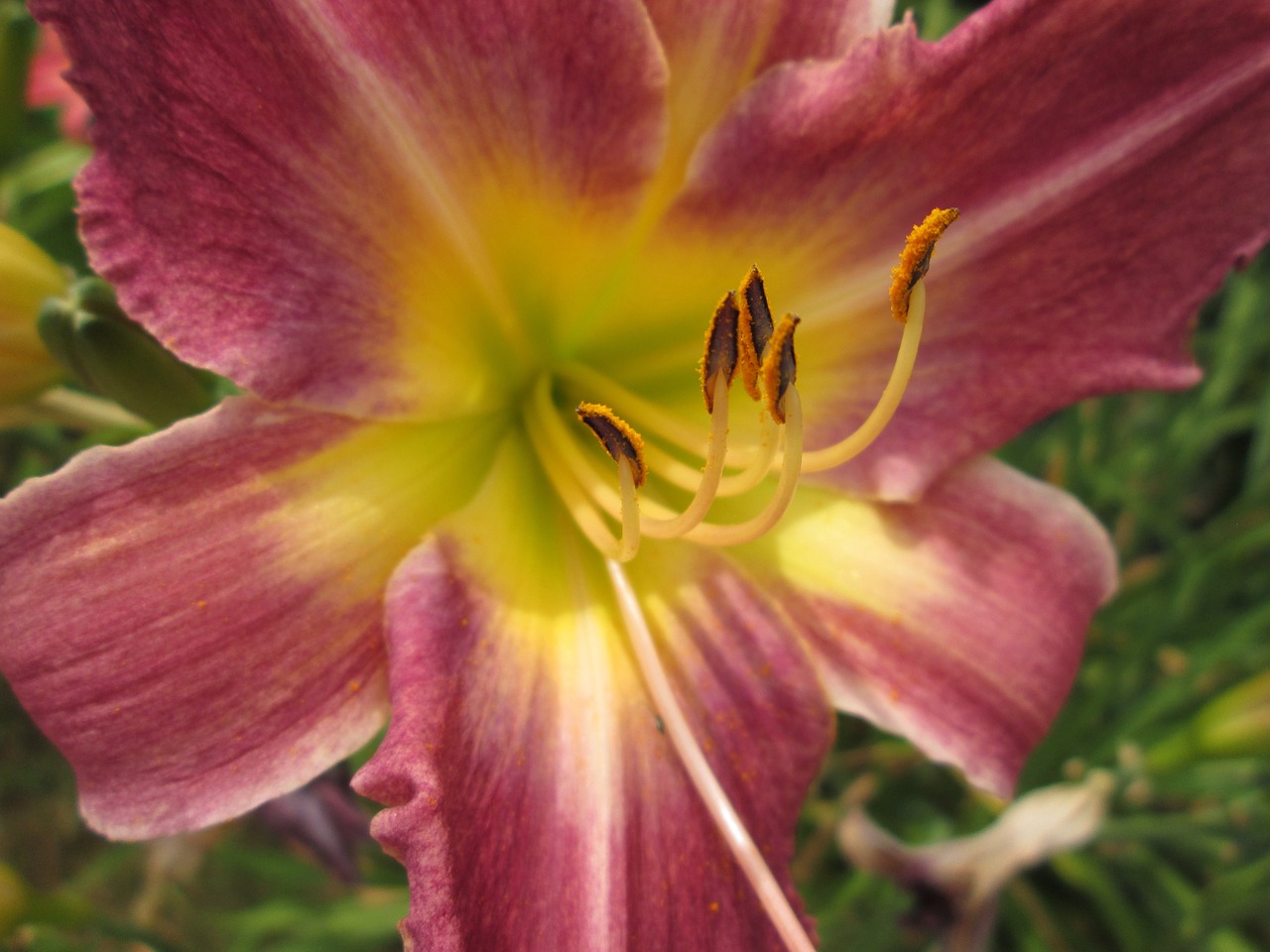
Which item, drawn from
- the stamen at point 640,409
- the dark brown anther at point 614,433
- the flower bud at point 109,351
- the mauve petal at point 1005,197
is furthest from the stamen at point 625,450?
the flower bud at point 109,351

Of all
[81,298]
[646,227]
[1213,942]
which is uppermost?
[81,298]

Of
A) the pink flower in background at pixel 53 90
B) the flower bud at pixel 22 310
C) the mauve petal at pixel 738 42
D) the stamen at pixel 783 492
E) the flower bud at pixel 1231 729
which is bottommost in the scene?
the flower bud at pixel 1231 729

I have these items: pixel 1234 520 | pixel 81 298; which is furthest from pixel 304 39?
pixel 1234 520

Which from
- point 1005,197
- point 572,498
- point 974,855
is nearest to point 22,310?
point 572,498

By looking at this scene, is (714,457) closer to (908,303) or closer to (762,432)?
(762,432)

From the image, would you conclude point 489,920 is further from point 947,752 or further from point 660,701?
point 947,752

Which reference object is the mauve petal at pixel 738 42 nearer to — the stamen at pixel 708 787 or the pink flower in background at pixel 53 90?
the stamen at pixel 708 787
